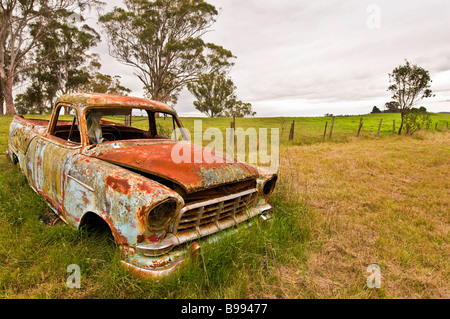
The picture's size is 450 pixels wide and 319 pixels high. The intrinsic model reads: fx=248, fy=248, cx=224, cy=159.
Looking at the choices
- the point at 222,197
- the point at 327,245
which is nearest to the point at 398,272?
the point at 327,245

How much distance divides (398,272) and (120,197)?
253 cm

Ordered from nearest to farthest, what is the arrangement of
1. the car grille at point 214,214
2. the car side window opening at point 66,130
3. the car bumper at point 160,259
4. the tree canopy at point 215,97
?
the car bumper at point 160,259 → the car grille at point 214,214 → the car side window opening at point 66,130 → the tree canopy at point 215,97

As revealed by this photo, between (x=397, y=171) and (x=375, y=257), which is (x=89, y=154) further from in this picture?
(x=397, y=171)

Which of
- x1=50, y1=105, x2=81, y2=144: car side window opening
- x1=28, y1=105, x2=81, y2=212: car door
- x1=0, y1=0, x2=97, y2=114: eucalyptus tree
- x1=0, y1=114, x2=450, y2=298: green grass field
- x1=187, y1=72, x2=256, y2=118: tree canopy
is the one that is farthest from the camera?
x1=187, y1=72, x2=256, y2=118: tree canopy

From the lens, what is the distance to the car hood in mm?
2115

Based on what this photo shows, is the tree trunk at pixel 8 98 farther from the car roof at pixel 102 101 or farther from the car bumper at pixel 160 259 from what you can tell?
the car bumper at pixel 160 259

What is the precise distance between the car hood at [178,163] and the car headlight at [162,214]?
0.63ft

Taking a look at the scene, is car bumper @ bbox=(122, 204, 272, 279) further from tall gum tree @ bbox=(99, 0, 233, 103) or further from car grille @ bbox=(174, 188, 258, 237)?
tall gum tree @ bbox=(99, 0, 233, 103)

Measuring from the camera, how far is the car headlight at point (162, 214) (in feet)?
5.99

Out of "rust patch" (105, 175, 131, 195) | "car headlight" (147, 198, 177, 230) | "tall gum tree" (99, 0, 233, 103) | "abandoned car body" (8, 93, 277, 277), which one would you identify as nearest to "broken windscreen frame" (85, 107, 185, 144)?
"abandoned car body" (8, 93, 277, 277)

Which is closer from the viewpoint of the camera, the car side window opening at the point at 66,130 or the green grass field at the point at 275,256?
the green grass field at the point at 275,256

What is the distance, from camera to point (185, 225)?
2031mm

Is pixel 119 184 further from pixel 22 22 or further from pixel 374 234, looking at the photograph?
pixel 22 22

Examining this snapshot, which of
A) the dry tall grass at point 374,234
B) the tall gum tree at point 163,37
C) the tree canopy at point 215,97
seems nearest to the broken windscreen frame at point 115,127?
the dry tall grass at point 374,234
